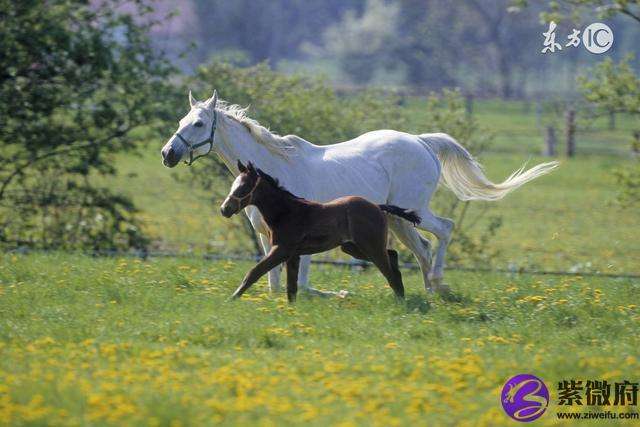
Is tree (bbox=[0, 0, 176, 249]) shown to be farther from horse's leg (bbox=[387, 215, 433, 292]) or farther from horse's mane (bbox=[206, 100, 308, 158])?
horse's leg (bbox=[387, 215, 433, 292])

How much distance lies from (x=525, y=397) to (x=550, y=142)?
29.0 metres

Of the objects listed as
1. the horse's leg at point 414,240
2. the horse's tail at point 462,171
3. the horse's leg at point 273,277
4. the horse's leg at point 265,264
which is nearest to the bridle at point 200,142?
the horse's leg at point 273,277

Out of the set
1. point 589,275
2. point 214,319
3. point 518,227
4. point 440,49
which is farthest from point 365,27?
point 214,319

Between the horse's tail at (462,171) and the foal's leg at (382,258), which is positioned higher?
the horse's tail at (462,171)

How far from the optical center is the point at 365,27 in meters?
65.2

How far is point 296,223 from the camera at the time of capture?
9070mm

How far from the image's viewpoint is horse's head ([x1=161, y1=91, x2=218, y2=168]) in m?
9.89

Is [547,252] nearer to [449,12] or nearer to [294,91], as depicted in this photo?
[294,91]

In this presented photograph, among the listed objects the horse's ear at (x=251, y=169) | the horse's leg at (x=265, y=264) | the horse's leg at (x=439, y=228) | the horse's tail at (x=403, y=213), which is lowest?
the horse's leg at (x=265, y=264)

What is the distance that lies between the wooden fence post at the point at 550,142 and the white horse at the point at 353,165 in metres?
22.6

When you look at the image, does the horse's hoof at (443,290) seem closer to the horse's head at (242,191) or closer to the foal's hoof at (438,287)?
the foal's hoof at (438,287)

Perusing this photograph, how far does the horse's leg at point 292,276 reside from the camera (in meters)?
9.20

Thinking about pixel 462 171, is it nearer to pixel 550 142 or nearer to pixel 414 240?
pixel 414 240

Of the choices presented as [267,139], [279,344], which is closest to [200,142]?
[267,139]
